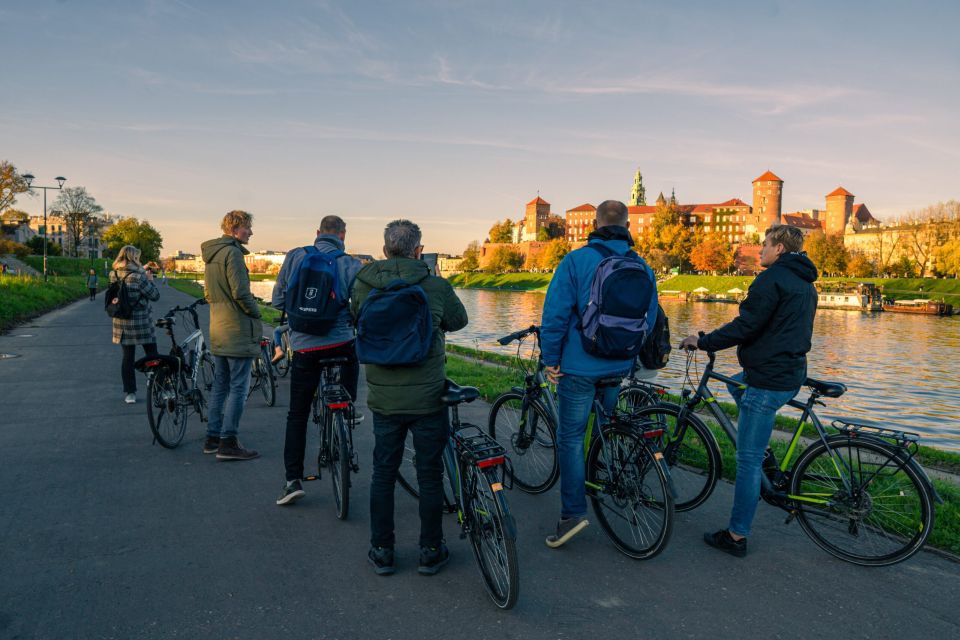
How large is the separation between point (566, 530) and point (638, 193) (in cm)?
18129

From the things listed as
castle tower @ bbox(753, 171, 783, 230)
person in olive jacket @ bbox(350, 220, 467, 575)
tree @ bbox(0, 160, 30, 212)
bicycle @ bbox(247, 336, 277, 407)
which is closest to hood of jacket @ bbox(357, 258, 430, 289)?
person in olive jacket @ bbox(350, 220, 467, 575)

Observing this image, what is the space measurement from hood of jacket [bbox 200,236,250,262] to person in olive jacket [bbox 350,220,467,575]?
258 cm

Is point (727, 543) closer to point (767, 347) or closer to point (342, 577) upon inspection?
point (767, 347)

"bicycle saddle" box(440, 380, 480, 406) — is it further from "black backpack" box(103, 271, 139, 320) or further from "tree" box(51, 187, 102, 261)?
"tree" box(51, 187, 102, 261)

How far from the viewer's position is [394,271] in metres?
3.52

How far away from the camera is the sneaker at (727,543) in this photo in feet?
13.1

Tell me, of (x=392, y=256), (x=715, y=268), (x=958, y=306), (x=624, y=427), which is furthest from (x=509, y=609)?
(x=715, y=268)

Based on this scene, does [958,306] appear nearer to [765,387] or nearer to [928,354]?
[928,354]

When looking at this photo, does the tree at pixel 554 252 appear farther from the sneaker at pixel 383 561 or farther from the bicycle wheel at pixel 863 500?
the sneaker at pixel 383 561

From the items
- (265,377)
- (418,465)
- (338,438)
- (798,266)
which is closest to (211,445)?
(338,438)

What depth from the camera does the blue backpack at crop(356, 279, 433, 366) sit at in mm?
3398

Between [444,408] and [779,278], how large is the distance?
7.25 feet

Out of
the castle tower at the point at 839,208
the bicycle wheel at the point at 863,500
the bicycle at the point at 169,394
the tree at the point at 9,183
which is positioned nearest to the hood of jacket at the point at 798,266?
the bicycle wheel at the point at 863,500

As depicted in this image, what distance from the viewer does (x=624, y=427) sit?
13.3 ft
